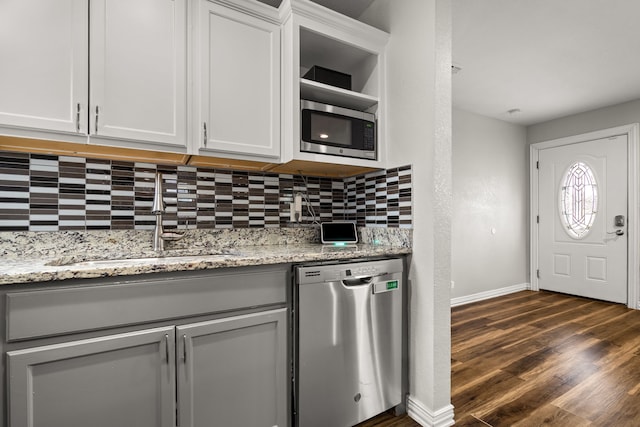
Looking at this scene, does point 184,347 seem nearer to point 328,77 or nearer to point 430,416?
point 430,416

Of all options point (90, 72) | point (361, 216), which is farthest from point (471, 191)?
point (90, 72)

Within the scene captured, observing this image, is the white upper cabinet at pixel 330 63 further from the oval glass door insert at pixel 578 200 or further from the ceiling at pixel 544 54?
the oval glass door insert at pixel 578 200

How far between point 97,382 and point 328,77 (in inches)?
73.4

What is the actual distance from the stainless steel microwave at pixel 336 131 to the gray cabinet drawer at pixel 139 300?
778 millimetres

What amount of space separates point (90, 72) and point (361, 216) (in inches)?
67.1

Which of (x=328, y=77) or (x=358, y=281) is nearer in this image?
(x=358, y=281)

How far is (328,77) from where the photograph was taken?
199cm

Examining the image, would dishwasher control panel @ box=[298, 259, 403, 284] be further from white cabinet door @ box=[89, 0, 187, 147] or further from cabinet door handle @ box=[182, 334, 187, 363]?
white cabinet door @ box=[89, 0, 187, 147]

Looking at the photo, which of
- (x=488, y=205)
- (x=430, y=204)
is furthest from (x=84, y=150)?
(x=488, y=205)

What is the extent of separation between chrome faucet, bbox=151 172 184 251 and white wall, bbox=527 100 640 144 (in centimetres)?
507

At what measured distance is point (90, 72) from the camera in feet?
4.54

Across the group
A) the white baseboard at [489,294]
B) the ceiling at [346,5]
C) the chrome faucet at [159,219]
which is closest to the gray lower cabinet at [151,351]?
the chrome faucet at [159,219]

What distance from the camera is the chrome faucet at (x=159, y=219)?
5.56ft

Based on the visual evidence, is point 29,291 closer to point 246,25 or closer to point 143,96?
point 143,96
